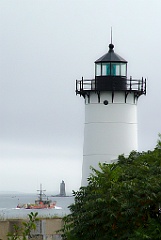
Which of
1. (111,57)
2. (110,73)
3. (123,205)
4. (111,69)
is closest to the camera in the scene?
(123,205)

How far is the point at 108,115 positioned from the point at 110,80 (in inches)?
59.7

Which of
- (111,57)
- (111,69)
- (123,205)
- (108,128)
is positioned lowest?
(123,205)

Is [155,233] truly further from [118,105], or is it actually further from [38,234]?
[118,105]

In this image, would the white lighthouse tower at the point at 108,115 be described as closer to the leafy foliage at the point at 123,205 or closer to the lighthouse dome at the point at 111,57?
the lighthouse dome at the point at 111,57

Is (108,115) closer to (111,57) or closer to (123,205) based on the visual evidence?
(111,57)

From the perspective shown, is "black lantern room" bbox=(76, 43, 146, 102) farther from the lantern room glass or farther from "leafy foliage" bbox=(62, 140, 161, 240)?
"leafy foliage" bbox=(62, 140, 161, 240)

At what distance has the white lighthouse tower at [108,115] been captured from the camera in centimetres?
3534

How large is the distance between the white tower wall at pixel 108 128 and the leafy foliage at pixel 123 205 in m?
12.1

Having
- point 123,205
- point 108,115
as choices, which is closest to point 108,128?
point 108,115

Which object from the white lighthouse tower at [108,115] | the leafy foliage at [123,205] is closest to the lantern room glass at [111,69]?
the white lighthouse tower at [108,115]

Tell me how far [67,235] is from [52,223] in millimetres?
8272

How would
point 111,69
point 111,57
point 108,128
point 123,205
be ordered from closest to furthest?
1. point 123,205
2. point 108,128
3. point 111,69
4. point 111,57

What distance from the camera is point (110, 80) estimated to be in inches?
1416

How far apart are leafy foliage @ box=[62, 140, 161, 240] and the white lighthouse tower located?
12184mm
